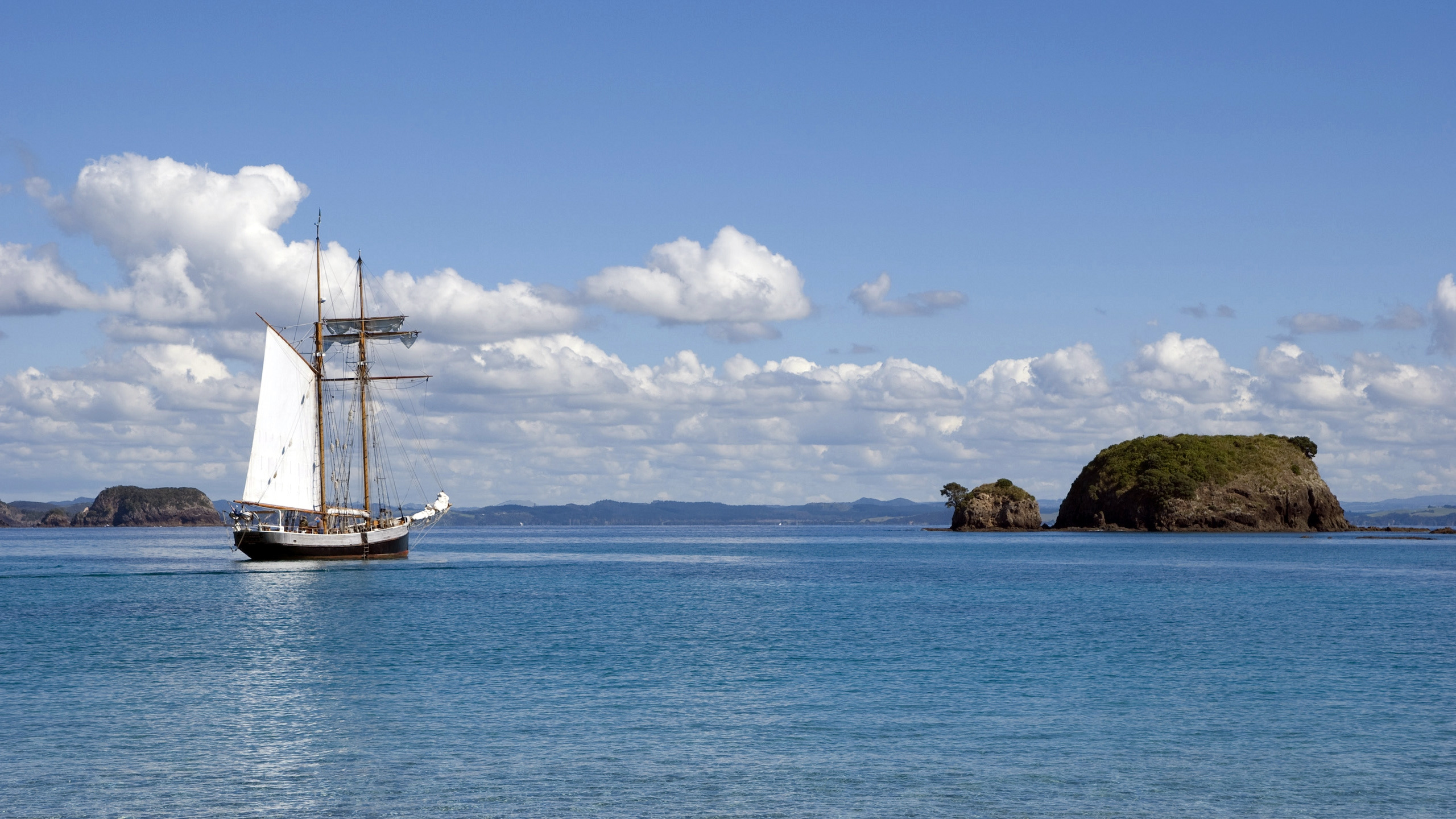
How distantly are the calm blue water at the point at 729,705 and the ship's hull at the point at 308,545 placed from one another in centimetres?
2759

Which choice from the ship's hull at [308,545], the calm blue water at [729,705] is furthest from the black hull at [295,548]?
the calm blue water at [729,705]

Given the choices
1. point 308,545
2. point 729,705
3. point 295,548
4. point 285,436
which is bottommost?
point 729,705

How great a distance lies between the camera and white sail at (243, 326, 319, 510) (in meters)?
108

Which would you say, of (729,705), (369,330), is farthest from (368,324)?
(729,705)

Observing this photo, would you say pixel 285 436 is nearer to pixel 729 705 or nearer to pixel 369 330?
pixel 369 330

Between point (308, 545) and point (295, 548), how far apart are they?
1.22m

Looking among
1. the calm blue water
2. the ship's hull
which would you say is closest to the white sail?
the ship's hull

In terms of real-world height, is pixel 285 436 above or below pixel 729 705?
above

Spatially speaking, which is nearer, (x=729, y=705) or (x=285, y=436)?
(x=729, y=705)

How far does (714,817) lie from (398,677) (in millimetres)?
22869

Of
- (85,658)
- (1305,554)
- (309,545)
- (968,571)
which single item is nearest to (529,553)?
(309,545)

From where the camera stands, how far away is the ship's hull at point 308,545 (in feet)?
370

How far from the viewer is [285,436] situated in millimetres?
A: 111188

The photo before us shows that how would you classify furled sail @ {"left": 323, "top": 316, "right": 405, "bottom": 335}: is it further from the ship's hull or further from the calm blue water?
the calm blue water
